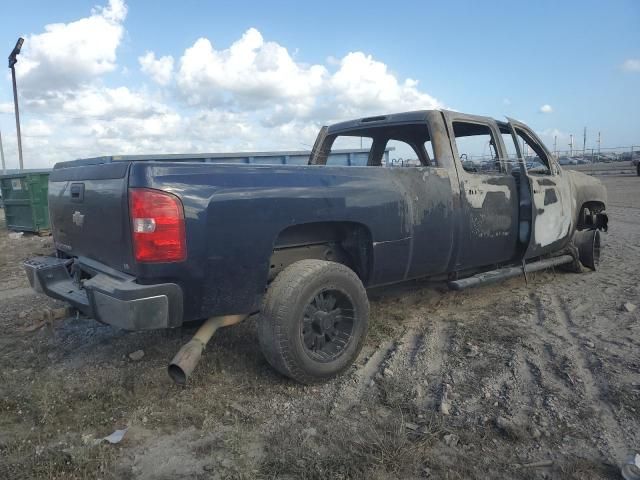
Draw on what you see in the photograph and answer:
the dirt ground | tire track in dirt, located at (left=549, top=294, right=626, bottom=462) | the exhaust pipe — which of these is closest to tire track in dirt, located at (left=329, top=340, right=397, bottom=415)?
the dirt ground

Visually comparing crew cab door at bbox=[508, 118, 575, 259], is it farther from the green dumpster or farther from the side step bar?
the green dumpster

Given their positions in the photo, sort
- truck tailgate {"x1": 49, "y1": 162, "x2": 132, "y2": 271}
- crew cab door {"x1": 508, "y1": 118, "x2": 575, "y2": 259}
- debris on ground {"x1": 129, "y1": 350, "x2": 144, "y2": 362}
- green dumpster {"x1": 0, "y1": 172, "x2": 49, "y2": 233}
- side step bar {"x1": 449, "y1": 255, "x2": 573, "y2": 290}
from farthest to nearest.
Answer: green dumpster {"x1": 0, "y1": 172, "x2": 49, "y2": 233} → crew cab door {"x1": 508, "y1": 118, "x2": 575, "y2": 259} → side step bar {"x1": 449, "y1": 255, "x2": 573, "y2": 290} → debris on ground {"x1": 129, "y1": 350, "x2": 144, "y2": 362} → truck tailgate {"x1": 49, "y1": 162, "x2": 132, "y2": 271}

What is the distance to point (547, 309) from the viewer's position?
4.84 meters

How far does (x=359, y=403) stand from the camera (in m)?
3.09

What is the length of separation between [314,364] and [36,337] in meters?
2.76

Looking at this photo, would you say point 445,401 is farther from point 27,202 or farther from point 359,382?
point 27,202

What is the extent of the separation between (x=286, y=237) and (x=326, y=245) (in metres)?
0.45

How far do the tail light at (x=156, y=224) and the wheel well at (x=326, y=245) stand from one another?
0.77 metres

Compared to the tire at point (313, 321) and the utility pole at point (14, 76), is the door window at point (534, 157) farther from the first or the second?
the utility pole at point (14, 76)

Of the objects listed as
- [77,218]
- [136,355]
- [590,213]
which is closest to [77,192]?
[77,218]

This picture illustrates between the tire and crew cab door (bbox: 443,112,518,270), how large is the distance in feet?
4.46

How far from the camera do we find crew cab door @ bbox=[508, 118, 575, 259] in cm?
501

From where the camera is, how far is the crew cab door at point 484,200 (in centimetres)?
433

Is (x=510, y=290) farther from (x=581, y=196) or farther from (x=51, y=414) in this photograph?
(x=51, y=414)
